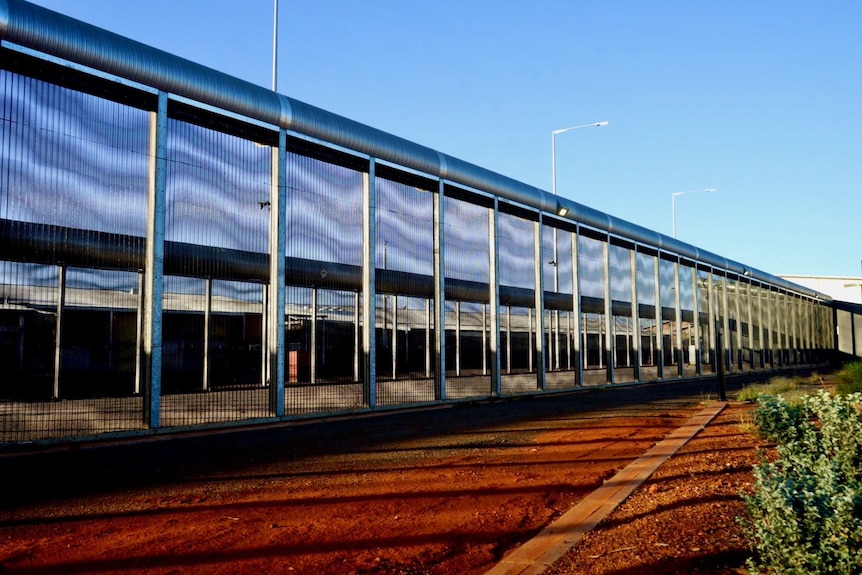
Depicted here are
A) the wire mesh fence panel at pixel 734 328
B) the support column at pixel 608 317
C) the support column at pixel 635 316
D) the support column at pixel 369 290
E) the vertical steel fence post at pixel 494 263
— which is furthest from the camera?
the wire mesh fence panel at pixel 734 328

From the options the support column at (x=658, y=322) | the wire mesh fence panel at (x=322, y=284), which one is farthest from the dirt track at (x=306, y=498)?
the support column at (x=658, y=322)

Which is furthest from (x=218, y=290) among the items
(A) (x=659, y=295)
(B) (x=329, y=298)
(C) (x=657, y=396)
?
(A) (x=659, y=295)

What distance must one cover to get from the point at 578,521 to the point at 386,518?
178 centimetres

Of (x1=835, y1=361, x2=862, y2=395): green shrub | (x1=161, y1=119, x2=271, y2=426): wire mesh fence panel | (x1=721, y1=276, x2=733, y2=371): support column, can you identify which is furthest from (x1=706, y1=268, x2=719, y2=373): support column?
(x1=161, y1=119, x2=271, y2=426): wire mesh fence panel

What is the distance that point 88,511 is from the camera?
22.7 feet

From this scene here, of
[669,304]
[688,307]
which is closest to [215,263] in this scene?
[669,304]

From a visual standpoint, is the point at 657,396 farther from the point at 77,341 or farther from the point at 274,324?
the point at 77,341

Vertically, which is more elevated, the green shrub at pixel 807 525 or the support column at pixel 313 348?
the support column at pixel 313 348

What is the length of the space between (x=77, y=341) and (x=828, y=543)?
18927 millimetres

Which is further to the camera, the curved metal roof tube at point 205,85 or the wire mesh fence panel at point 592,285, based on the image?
the wire mesh fence panel at point 592,285

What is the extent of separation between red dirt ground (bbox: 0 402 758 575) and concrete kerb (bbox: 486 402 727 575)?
0.36ft

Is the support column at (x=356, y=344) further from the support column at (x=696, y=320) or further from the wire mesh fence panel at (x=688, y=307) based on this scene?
the support column at (x=696, y=320)

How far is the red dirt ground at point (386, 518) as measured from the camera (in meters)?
5.21

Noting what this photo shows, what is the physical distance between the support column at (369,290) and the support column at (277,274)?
9.00ft
